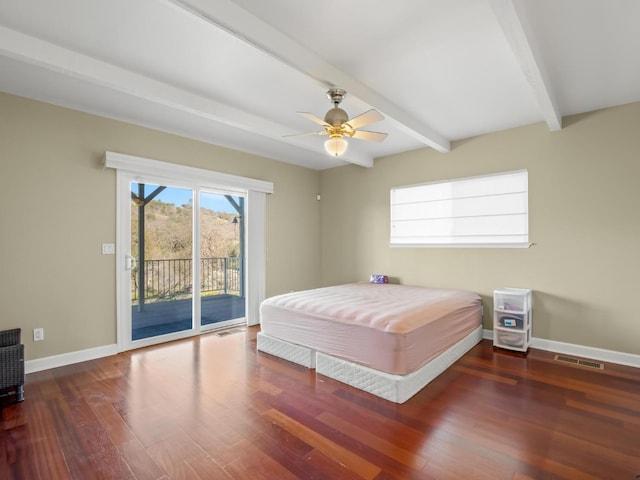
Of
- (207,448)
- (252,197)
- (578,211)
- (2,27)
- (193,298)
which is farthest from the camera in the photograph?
(252,197)

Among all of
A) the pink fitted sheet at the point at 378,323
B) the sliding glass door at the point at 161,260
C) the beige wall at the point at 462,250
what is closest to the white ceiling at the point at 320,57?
the beige wall at the point at 462,250

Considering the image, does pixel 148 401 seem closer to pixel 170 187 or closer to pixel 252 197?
pixel 170 187

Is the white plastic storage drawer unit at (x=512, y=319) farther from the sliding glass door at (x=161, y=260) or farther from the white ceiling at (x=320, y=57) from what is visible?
the sliding glass door at (x=161, y=260)

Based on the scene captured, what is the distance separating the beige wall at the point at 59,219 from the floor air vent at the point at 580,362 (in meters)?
4.88

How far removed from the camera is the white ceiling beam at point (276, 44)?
5.87ft

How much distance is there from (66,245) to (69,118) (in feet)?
4.33

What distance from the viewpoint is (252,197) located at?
498 centimetres

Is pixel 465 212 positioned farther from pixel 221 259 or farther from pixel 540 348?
pixel 221 259

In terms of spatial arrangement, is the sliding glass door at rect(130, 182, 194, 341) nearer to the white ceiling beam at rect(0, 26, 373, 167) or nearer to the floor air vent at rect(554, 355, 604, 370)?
the white ceiling beam at rect(0, 26, 373, 167)

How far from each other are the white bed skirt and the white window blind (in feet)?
4.48

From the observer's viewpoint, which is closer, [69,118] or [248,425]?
[248,425]

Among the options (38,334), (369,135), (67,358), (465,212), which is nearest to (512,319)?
(465,212)

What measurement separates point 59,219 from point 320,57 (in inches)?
119

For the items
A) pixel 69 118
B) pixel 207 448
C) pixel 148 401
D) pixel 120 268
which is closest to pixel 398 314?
pixel 207 448
